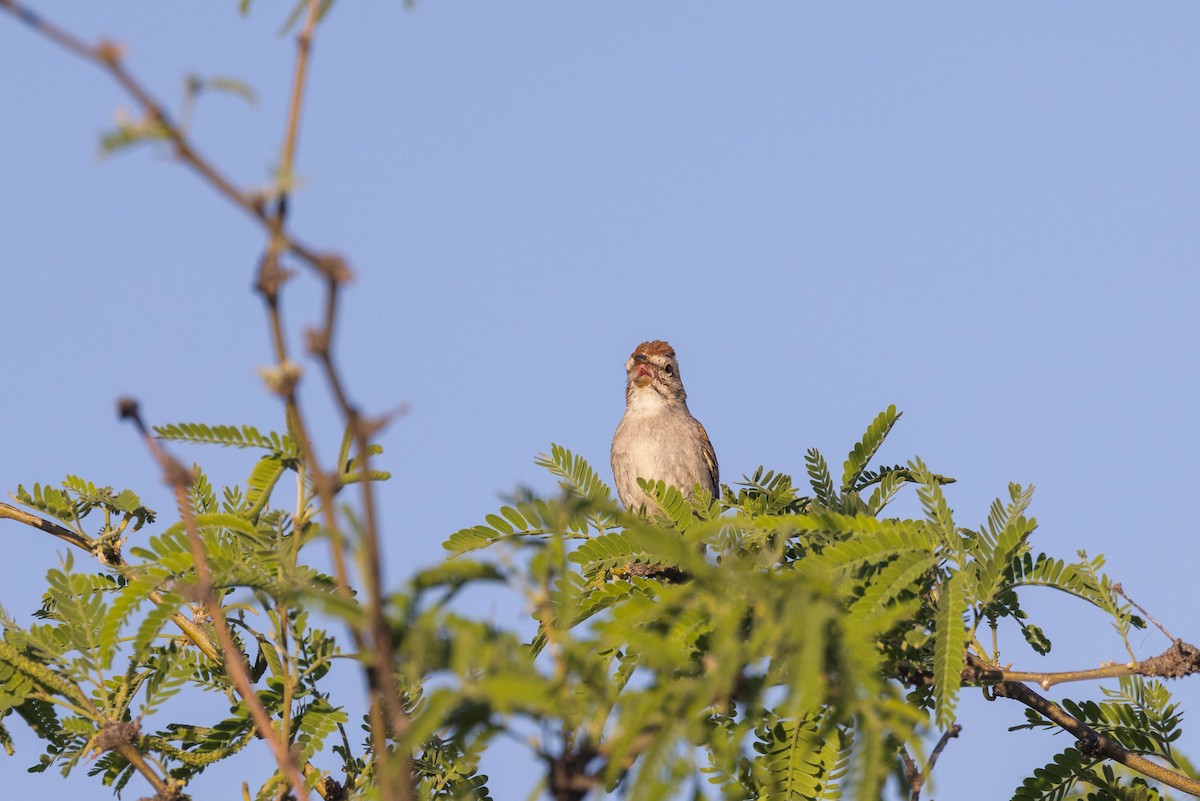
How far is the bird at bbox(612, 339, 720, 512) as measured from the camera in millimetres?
11477

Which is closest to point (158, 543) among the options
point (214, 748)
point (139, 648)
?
point (139, 648)

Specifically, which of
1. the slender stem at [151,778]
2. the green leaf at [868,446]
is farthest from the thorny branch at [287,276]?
the green leaf at [868,446]

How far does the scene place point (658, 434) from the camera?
11688 millimetres

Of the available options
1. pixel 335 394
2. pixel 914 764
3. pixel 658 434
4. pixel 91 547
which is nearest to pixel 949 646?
pixel 914 764

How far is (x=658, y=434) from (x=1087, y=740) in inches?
302

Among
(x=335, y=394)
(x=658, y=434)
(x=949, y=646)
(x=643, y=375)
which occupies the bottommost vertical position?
(x=335, y=394)

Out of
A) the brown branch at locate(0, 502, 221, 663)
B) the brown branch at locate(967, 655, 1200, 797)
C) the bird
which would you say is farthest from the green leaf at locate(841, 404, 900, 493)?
the bird

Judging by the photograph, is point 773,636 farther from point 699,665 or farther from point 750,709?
point 699,665

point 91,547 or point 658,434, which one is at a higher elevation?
point 658,434

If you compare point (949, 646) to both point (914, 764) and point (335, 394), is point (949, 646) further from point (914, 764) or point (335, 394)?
point (335, 394)

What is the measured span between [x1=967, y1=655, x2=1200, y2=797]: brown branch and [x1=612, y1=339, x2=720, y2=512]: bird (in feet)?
22.7

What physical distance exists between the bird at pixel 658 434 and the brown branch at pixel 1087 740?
22.7 feet

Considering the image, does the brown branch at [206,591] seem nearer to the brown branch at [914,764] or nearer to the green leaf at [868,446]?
the brown branch at [914,764]

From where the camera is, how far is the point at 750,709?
2.22 metres
